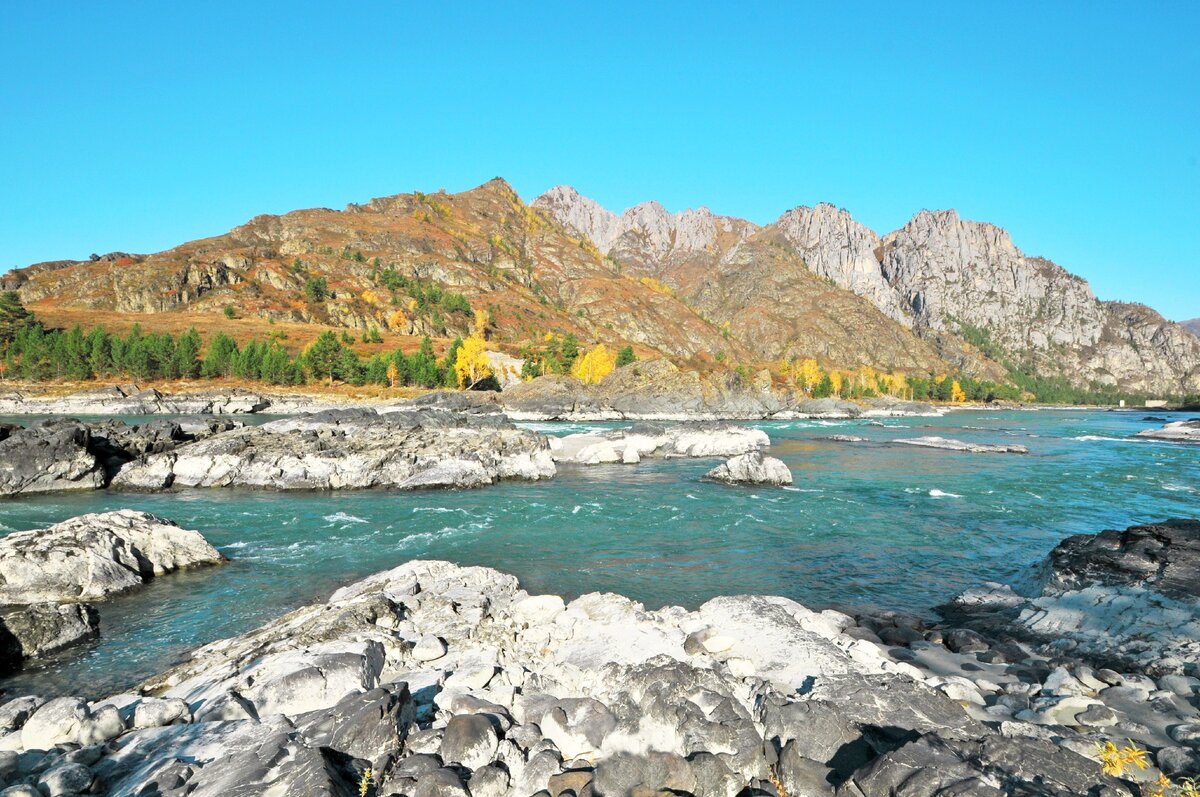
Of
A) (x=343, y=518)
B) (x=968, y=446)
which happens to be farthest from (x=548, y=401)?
(x=343, y=518)

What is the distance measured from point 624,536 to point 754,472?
16879mm

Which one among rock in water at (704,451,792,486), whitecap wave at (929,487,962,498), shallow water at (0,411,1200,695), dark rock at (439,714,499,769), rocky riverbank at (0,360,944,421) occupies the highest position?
rocky riverbank at (0,360,944,421)

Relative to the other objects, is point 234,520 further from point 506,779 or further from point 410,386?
point 410,386

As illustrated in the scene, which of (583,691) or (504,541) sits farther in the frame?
(504,541)

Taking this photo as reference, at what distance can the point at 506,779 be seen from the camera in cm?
767

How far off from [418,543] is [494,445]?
18356 mm

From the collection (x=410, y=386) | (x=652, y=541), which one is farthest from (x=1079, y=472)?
(x=410, y=386)

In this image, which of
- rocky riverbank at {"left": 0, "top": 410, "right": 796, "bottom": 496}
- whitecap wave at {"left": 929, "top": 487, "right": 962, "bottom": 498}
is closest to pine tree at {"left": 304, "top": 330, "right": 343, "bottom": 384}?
rocky riverbank at {"left": 0, "top": 410, "right": 796, "bottom": 496}

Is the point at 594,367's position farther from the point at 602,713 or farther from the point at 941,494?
the point at 602,713

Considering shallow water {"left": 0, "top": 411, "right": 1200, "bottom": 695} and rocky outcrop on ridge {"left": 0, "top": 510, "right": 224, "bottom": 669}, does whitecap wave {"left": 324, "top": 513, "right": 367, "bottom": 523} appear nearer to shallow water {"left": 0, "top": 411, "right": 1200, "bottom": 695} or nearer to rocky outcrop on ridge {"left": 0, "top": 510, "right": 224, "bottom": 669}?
shallow water {"left": 0, "top": 411, "right": 1200, "bottom": 695}

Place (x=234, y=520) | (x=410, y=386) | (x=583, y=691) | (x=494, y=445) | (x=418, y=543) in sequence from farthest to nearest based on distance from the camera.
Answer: (x=410, y=386)
(x=494, y=445)
(x=234, y=520)
(x=418, y=543)
(x=583, y=691)

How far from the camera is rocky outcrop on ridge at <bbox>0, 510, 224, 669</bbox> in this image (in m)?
13.6

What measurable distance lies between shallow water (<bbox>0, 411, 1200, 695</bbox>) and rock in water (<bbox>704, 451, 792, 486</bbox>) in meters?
1.36

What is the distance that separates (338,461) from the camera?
36531 millimetres
